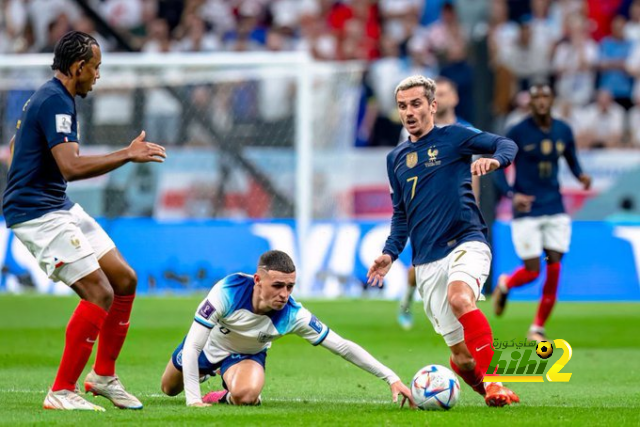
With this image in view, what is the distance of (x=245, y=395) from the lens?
802cm

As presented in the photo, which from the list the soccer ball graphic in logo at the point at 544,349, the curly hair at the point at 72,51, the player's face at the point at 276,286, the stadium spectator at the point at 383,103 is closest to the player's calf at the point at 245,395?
the player's face at the point at 276,286

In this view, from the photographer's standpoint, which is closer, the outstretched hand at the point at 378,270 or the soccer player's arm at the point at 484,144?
the soccer player's arm at the point at 484,144

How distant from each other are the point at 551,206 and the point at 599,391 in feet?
14.8

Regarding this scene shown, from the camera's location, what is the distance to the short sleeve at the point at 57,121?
7516 mm

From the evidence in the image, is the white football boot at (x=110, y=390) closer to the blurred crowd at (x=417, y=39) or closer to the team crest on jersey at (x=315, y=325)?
the team crest on jersey at (x=315, y=325)

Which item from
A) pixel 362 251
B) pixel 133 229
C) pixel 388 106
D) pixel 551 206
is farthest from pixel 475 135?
pixel 388 106

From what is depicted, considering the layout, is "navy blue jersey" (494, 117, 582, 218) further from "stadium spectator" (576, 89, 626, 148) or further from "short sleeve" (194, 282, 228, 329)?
"stadium spectator" (576, 89, 626, 148)

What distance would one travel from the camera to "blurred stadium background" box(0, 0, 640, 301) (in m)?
18.2

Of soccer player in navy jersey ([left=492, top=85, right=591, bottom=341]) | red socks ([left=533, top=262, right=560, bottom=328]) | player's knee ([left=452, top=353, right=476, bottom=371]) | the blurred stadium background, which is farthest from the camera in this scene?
the blurred stadium background

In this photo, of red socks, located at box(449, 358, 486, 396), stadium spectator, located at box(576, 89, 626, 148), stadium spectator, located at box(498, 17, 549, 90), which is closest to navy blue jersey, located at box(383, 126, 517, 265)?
red socks, located at box(449, 358, 486, 396)

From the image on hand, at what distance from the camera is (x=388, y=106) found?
2103 cm

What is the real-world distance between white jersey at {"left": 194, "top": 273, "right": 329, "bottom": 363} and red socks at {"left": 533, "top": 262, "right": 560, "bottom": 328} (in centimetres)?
498

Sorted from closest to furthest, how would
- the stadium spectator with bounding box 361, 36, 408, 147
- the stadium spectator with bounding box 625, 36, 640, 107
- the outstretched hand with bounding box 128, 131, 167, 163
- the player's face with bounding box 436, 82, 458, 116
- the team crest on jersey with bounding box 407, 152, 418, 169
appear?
the outstretched hand with bounding box 128, 131, 167, 163
the team crest on jersey with bounding box 407, 152, 418, 169
the player's face with bounding box 436, 82, 458, 116
the stadium spectator with bounding box 361, 36, 408, 147
the stadium spectator with bounding box 625, 36, 640, 107

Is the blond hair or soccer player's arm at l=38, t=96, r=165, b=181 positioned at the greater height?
the blond hair
